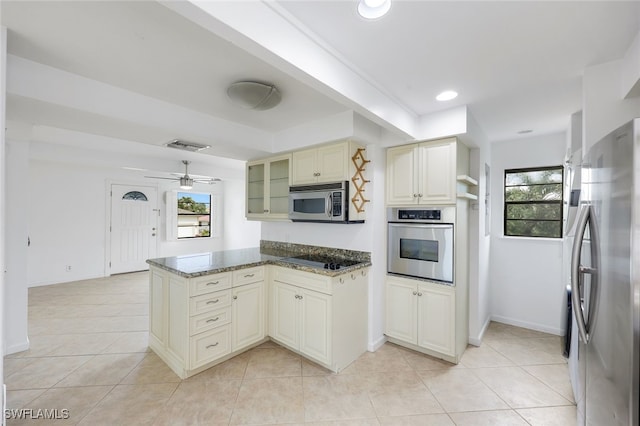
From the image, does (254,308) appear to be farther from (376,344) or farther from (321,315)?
(376,344)

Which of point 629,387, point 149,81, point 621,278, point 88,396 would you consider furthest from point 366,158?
point 88,396

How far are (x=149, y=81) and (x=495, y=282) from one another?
445 centimetres

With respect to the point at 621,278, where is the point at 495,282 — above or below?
below

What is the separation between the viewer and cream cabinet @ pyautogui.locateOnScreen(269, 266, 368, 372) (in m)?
2.51

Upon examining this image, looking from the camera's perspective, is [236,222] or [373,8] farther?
[236,222]

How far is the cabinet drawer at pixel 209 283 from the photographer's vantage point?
94.1 inches

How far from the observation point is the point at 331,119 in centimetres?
278

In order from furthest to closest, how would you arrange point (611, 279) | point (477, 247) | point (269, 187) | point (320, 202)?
point (269, 187) → point (477, 247) → point (320, 202) → point (611, 279)

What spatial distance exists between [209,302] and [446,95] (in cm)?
271

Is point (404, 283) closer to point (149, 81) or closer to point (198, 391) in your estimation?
point (198, 391)

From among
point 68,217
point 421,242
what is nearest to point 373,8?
point 421,242

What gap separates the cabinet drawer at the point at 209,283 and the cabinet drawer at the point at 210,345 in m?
0.38

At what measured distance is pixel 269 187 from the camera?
363 cm

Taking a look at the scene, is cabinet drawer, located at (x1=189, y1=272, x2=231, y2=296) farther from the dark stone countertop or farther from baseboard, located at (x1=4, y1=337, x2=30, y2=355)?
baseboard, located at (x1=4, y1=337, x2=30, y2=355)
